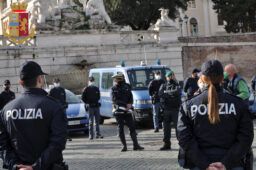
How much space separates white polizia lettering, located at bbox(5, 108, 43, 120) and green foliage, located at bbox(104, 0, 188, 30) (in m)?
35.8

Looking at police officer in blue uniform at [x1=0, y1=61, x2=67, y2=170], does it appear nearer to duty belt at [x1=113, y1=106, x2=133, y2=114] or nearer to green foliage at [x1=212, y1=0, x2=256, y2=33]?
duty belt at [x1=113, y1=106, x2=133, y2=114]

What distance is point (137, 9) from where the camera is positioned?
4053 cm

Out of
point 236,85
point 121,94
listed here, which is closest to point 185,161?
point 236,85

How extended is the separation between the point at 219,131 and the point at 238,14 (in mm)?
40737

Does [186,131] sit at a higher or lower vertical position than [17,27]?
lower

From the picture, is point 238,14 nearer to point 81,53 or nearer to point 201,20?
point 81,53

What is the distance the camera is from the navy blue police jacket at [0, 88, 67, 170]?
4.93 metres

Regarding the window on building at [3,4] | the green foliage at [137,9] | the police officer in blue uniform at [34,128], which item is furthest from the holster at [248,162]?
the window on building at [3,4]

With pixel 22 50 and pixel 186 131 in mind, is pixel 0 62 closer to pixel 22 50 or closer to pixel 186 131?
pixel 22 50

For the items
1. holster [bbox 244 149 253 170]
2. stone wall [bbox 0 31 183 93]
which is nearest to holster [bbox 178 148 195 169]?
holster [bbox 244 149 253 170]

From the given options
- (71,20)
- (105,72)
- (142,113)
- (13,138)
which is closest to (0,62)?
(71,20)

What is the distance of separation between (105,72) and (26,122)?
14288 millimetres

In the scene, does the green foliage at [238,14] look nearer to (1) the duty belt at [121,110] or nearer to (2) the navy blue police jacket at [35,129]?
(1) the duty belt at [121,110]

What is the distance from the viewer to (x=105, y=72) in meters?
19.3
